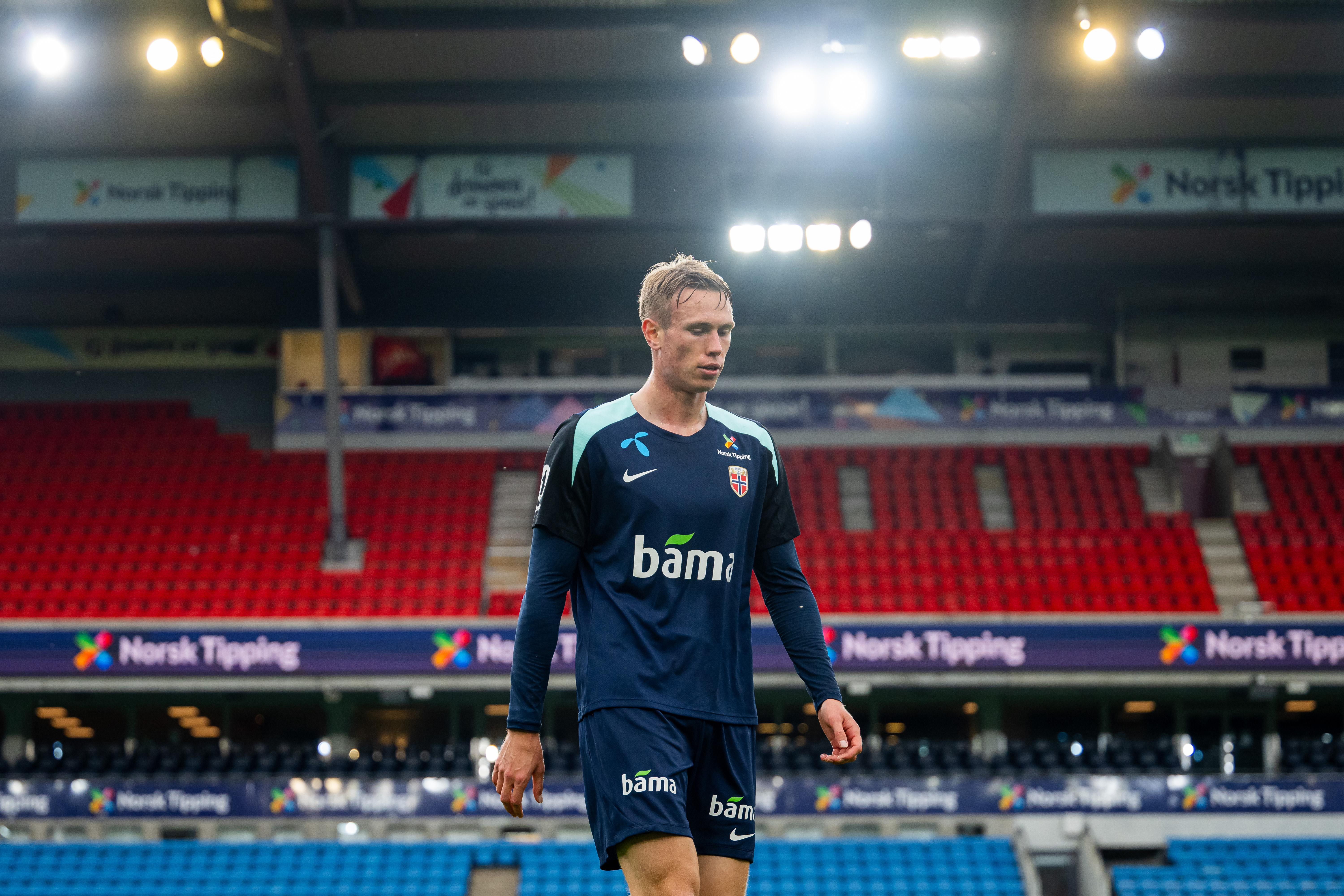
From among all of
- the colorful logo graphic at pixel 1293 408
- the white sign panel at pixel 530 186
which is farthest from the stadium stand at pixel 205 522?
the colorful logo graphic at pixel 1293 408

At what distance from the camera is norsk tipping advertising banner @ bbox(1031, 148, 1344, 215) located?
20.0 meters

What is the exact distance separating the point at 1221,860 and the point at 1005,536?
5390mm

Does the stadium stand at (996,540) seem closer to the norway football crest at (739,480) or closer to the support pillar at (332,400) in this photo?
the support pillar at (332,400)

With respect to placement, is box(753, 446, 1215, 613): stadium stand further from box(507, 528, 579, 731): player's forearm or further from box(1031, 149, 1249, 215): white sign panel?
box(507, 528, 579, 731): player's forearm

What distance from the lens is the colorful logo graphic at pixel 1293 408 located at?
886 inches

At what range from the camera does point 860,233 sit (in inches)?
770

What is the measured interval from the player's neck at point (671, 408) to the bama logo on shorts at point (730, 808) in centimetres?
89

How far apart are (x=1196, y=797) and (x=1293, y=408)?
8.56m

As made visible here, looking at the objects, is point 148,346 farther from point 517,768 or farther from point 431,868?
point 517,768

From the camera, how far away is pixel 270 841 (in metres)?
16.7

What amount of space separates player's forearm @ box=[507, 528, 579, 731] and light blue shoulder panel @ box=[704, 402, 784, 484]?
520mm

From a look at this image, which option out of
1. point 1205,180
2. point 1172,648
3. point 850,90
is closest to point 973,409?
point 1205,180

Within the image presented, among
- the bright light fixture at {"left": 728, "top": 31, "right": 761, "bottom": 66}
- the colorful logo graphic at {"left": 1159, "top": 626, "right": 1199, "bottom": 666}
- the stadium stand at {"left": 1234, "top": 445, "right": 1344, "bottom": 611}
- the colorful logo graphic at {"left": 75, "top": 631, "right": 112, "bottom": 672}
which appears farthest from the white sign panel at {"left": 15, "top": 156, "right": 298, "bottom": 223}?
the stadium stand at {"left": 1234, "top": 445, "right": 1344, "bottom": 611}

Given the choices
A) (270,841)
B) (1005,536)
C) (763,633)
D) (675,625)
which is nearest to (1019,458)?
(1005,536)
